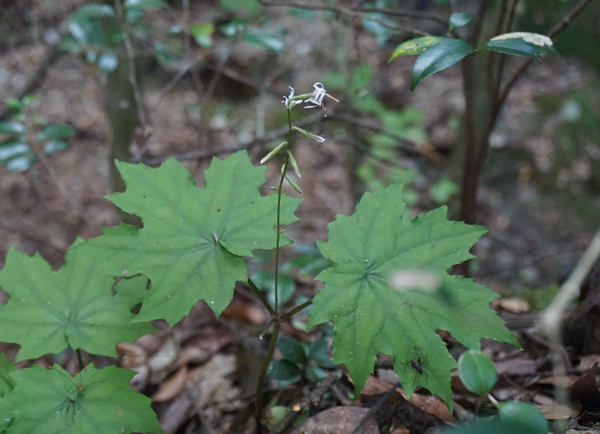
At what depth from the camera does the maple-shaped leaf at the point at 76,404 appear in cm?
110

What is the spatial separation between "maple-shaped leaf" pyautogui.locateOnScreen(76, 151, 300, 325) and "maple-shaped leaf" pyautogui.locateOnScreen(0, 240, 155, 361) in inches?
9.3

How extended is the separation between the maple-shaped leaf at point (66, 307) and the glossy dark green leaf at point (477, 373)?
2.62 feet

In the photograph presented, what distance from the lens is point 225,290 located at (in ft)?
3.59

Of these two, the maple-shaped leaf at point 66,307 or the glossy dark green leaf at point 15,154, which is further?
the glossy dark green leaf at point 15,154

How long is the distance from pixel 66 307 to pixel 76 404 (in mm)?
289

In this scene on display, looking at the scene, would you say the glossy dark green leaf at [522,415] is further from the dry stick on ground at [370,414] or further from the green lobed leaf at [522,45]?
the green lobed leaf at [522,45]

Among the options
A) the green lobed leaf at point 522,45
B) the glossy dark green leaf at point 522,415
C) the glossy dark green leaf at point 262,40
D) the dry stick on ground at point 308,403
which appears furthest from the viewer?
the glossy dark green leaf at point 262,40

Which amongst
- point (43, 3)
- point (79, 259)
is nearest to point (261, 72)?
point (43, 3)

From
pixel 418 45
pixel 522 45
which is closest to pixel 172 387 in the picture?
pixel 418 45

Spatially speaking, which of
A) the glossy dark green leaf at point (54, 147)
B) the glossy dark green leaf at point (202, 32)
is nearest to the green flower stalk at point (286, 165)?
the glossy dark green leaf at point (202, 32)

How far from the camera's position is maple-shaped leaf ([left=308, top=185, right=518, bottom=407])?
1054 millimetres

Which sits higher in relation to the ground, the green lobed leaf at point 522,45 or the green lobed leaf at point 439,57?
the green lobed leaf at point 522,45

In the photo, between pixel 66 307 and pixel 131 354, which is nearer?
pixel 66 307

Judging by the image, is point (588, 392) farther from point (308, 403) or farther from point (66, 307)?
point (66, 307)
